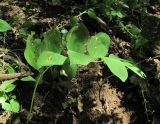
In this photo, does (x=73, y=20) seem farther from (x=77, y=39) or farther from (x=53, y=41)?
(x=77, y=39)

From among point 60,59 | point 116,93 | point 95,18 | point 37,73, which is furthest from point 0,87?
point 95,18

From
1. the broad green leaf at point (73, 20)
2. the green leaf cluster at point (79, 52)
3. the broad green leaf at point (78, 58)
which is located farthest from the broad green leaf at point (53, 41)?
the broad green leaf at point (73, 20)

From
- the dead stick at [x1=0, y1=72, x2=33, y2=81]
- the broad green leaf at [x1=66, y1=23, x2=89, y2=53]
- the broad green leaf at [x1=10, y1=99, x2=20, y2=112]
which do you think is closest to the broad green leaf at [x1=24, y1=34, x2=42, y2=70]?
the dead stick at [x1=0, y1=72, x2=33, y2=81]

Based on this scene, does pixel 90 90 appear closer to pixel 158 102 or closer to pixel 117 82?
pixel 117 82

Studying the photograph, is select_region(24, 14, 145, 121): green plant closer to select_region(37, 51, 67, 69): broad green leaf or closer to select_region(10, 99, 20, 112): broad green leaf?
select_region(37, 51, 67, 69): broad green leaf

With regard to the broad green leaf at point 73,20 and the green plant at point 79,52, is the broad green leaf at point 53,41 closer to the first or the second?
the green plant at point 79,52

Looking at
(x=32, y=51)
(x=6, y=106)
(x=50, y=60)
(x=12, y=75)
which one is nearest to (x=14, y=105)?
(x=6, y=106)
